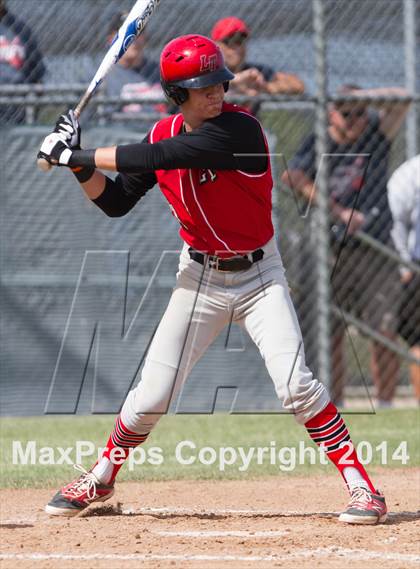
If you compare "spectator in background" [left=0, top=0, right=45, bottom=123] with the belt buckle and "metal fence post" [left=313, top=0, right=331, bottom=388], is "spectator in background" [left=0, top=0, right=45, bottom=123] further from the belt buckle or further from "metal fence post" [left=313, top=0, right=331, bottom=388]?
the belt buckle

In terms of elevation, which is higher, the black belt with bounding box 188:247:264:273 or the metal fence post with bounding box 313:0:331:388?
the metal fence post with bounding box 313:0:331:388

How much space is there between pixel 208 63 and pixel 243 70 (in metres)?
3.87

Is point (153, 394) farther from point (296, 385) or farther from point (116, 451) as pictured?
point (296, 385)

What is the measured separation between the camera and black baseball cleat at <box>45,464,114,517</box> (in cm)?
484

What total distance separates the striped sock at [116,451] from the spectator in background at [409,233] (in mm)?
4073

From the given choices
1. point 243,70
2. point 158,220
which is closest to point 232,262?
point 158,220

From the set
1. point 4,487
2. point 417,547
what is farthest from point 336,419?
point 4,487

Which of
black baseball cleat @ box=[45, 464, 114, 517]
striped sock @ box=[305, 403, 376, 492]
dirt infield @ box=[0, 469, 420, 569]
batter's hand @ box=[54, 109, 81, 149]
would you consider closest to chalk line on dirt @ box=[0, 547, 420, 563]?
dirt infield @ box=[0, 469, 420, 569]

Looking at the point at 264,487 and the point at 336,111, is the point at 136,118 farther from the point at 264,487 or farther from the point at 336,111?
the point at 264,487

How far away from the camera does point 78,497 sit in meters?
4.85

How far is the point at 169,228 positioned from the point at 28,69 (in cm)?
160

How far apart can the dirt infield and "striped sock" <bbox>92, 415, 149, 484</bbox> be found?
19 centimetres

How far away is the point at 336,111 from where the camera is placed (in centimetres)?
846

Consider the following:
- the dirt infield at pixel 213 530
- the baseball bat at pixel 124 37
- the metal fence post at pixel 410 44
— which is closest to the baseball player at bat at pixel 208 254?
the dirt infield at pixel 213 530
